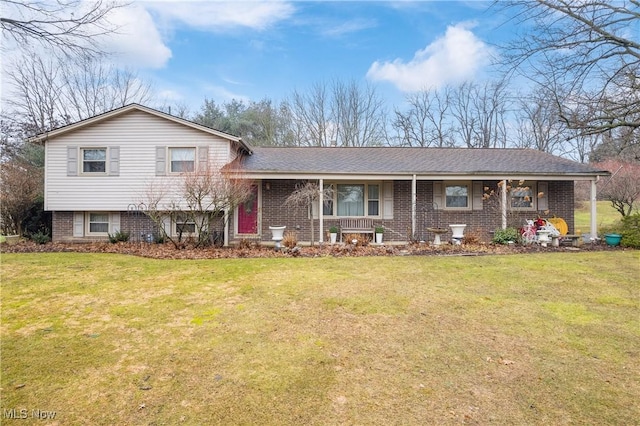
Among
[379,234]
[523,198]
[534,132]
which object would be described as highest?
[534,132]

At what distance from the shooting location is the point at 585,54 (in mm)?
11102

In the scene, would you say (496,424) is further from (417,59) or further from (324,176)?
(417,59)

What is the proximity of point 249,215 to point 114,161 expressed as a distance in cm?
557

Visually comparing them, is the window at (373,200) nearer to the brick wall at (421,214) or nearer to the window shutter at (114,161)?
the brick wall at (421,214)

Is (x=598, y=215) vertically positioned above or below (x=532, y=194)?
below

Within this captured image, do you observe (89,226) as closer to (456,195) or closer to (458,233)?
(458,233)

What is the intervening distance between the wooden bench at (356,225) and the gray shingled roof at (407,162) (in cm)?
211

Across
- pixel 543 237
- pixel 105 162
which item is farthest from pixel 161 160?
pixel 543 237

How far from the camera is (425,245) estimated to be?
11.4m

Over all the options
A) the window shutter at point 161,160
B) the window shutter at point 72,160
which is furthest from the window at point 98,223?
the window shutter at point 161,160

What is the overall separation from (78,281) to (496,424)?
7.50 m

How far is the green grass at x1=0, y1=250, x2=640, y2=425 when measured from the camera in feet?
8.81

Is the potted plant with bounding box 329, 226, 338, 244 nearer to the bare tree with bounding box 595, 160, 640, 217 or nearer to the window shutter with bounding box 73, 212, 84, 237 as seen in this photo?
the window shutter with bounding box 73, 212, 84, 237

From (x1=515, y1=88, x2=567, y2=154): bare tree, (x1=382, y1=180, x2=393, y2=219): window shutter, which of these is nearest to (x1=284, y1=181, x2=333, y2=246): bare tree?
(x1=382, y1=180, x2=393, y2=219): window shutter
